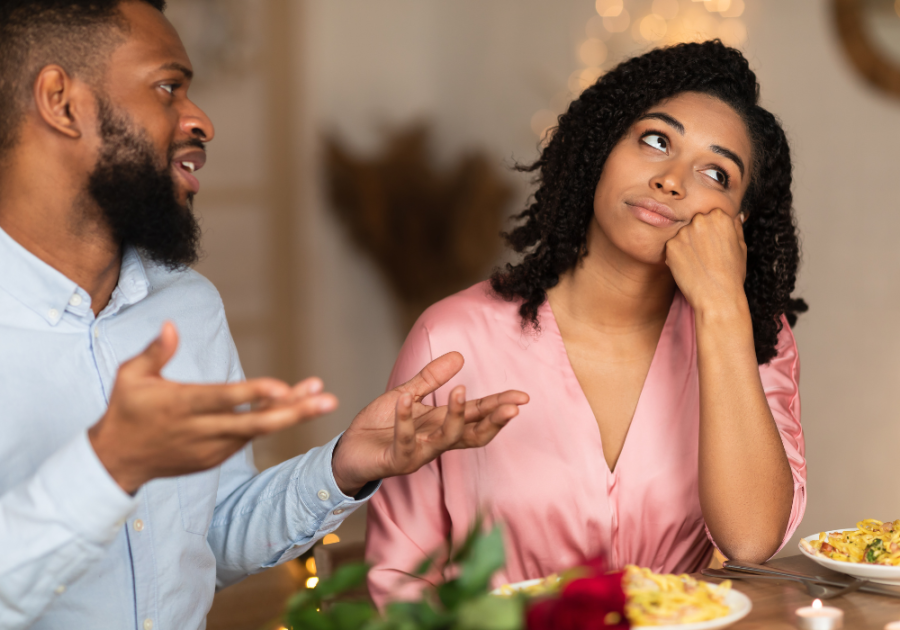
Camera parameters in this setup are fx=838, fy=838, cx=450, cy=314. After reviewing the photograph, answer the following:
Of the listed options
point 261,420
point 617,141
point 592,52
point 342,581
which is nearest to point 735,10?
point 592,52

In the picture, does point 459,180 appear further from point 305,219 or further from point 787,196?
point 787,196

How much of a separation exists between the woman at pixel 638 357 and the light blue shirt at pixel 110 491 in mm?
243

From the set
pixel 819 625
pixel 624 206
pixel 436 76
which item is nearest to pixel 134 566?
pixel 819 625

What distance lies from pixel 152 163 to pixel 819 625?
107 cm

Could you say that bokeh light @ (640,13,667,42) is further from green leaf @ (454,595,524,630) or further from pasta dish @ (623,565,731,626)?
green leaf @ (454,595,524,630)

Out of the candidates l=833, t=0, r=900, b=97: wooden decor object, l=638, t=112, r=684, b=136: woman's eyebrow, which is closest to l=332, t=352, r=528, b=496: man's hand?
l=638, t=112, r=684, b=136: woman's eyebrow

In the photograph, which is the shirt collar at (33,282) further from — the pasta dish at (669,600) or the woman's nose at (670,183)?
the woman's nose at (670,183)

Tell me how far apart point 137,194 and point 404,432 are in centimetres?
51

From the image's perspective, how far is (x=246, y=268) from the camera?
162 inches

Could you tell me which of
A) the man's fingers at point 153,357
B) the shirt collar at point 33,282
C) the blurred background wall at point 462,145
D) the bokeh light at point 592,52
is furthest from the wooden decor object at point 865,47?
the man's fingers at point 153,357

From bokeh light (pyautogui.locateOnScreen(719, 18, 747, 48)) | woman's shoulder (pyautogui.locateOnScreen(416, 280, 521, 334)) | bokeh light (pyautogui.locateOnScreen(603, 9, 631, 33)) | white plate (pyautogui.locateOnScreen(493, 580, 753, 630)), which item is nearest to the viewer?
white plate (pyautogui.locateOnScreen(493, 580, 753, 630))

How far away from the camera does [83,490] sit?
0.81 meters

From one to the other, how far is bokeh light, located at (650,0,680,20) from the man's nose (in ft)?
9.25

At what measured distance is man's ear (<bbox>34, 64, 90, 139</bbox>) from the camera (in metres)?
1.13
